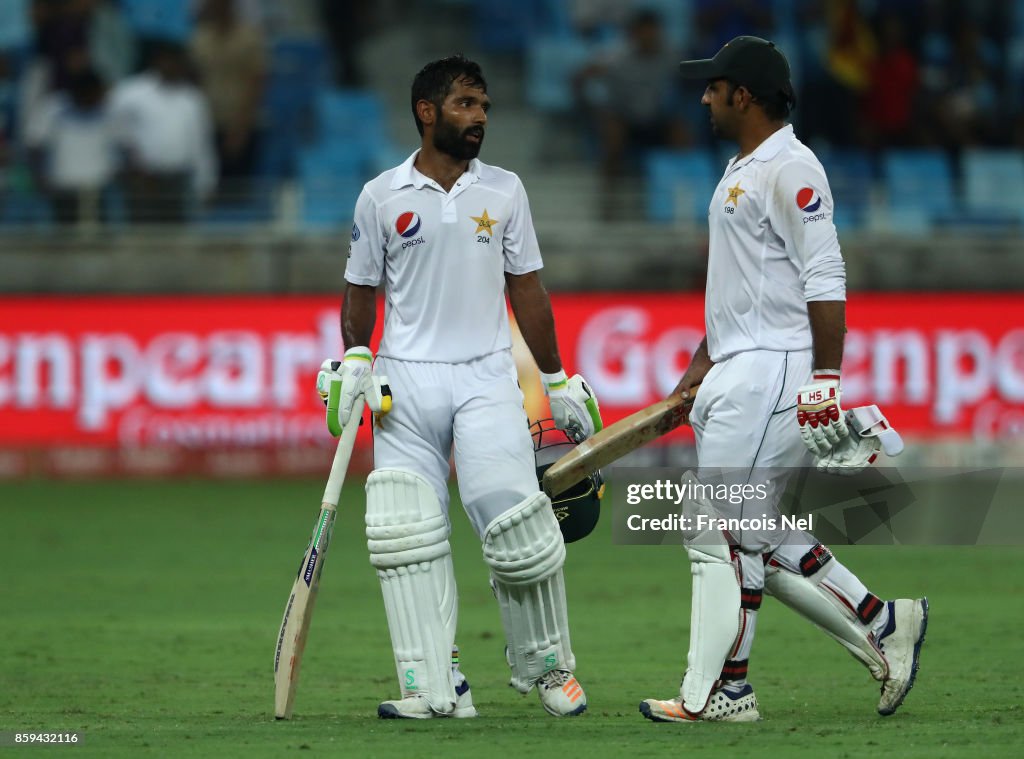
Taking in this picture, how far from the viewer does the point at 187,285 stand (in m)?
16.3

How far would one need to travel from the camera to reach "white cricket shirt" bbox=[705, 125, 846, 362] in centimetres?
624

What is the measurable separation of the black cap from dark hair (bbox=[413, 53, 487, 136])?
33.4 inches

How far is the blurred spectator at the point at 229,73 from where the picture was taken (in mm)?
17844

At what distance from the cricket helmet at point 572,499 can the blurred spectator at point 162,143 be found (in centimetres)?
1048

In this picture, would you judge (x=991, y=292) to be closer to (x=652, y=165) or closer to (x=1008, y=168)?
(x=1008, y=168)

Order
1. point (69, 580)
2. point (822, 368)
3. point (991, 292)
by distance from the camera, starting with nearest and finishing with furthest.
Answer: point (822, 368) → point (69, 580) → point (991, 292)

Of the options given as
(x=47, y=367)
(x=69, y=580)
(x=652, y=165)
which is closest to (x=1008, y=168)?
(x=652, y=165)

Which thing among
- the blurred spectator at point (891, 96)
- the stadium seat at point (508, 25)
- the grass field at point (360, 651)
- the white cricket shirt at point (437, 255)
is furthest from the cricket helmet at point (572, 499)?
the stadium seat at point (508, 25)

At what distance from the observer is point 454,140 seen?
665 centimetres

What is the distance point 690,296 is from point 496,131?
4363 millimetres

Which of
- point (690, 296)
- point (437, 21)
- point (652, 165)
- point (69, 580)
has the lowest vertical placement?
point (69, 580)

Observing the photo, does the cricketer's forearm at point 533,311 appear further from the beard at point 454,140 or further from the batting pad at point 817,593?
the batting pad at point 817,593

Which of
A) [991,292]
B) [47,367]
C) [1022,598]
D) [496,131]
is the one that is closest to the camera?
[1022,598]

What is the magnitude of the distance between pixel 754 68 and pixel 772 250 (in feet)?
2.14
